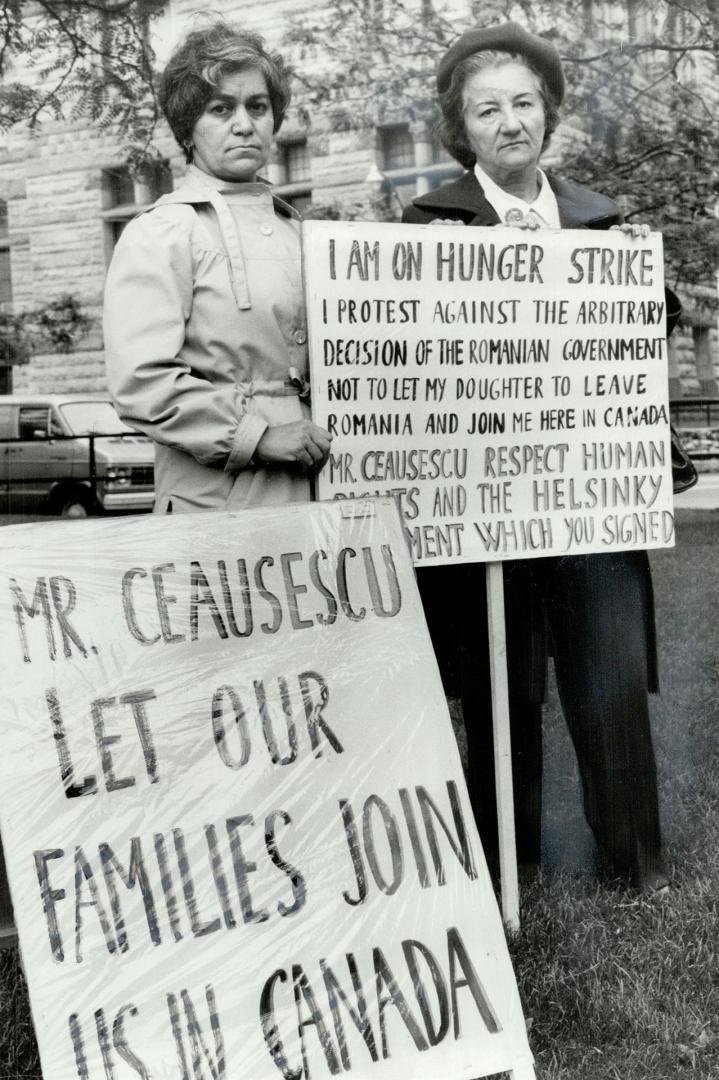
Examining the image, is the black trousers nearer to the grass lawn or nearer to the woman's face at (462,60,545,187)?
the grass lawn

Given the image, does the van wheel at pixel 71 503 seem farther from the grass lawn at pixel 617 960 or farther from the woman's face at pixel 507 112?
the woman's face at pixel 507 112

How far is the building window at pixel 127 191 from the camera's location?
3531 millimetres

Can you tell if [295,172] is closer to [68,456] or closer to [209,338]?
[68,456]

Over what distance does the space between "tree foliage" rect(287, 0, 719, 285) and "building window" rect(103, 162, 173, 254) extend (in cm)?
48

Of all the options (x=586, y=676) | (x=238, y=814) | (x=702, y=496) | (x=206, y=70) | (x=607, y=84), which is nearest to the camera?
(x=238, y=814)

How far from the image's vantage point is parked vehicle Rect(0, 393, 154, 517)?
366cm

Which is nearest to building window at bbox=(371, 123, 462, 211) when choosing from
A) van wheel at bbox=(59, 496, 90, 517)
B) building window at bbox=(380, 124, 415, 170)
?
building window at bbox=(380, 124, 415, 170)

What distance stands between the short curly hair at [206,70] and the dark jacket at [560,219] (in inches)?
21.0

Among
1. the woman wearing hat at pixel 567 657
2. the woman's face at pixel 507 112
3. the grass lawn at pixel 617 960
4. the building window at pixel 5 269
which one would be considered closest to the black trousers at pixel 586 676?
the woman wearing hat at pixel 567 657

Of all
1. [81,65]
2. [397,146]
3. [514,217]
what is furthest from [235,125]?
[397,146]

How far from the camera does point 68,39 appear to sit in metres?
3.54

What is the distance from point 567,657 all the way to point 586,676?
7cm

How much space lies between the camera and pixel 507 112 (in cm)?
296

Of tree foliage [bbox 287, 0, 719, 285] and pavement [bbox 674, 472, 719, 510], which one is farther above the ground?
tree foliage [bbox 287, 0, 719, 285]
